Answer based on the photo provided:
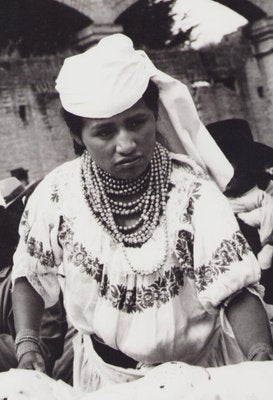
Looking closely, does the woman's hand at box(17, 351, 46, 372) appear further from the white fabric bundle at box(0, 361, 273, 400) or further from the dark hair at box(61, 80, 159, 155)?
the dark hair at box(61, 80, 159, 155)

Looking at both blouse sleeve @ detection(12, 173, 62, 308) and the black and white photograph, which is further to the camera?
blouse sleeve @ detection(12, 173, 62, 308)

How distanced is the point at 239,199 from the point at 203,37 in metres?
7.61

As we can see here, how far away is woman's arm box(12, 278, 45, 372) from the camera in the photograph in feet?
7.57

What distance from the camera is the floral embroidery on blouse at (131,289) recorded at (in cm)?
229

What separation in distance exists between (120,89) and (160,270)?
537 millimetres

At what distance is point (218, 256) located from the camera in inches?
84.2

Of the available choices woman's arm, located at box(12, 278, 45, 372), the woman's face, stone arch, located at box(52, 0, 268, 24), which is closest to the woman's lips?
the woman's face

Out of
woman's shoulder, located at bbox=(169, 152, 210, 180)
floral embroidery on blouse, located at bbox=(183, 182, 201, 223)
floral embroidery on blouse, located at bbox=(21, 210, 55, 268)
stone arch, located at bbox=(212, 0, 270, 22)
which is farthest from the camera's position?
stone arch, located at bbox=(212, 0, 270, 22)

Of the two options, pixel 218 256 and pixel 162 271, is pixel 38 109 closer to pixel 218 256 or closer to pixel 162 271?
pixel 162 271

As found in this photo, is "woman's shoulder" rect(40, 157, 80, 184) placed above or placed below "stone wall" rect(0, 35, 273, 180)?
above

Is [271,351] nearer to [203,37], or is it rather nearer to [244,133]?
[244,133]

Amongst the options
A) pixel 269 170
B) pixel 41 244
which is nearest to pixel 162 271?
pixel 41 244

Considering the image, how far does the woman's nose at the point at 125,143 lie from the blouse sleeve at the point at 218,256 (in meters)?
0.26

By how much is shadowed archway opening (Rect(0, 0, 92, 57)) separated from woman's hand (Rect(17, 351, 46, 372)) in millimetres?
9998
